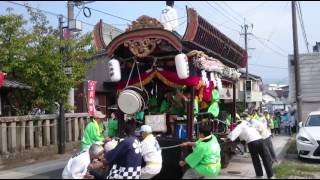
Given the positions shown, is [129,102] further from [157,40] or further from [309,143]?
[309,143]

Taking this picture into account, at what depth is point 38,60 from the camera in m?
14.1

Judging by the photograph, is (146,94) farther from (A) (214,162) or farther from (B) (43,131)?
(B) (43,131)

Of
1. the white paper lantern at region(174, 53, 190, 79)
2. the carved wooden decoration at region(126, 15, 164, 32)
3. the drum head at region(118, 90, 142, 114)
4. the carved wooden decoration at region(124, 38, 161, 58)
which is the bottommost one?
the drum head at region(118, 90, 142, 114)

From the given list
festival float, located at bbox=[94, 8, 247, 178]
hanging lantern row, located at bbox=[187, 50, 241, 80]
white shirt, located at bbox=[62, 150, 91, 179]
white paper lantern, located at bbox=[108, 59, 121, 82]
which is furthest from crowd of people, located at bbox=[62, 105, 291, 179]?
hanging lantern row, located at bbox=[187, 50, 241, 80]

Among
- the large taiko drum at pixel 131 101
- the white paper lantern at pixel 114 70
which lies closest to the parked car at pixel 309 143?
the large taiko drum at pixel 131 101

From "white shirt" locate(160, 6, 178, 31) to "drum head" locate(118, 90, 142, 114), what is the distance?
187 cm

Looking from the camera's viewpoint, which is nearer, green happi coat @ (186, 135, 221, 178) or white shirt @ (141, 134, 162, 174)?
green happi coat @ (186, 135, 221, 178)

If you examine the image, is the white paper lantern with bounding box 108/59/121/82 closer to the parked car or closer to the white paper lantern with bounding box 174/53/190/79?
the white paper lantern with bounding box 174/53/190/79

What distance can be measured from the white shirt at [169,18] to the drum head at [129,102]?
1872mm

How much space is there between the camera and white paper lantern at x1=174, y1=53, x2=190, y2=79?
9.01 metres

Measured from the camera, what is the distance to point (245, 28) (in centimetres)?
4650

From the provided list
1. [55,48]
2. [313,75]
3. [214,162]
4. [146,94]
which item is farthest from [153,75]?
[313,75]

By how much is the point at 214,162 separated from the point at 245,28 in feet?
134

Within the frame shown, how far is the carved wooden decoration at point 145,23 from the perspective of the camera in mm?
9664
